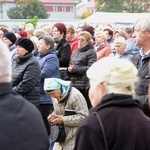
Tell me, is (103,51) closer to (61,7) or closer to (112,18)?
(112,18)

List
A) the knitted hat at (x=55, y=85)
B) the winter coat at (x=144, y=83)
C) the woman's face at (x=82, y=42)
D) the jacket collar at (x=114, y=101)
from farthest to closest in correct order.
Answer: the woman's face at (x=82, y=42), the knitted hat at (x=55, y=85), the winter coat at (x=144, y=83), the jacket collar at (x=114, y=101)

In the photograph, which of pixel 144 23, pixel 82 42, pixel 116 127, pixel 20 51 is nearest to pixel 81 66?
pixel 82 42

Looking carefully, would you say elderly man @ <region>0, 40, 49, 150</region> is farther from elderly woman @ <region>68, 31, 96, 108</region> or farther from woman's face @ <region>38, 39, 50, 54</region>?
elderly woman @ <region>68, 31, 96, 108</region>

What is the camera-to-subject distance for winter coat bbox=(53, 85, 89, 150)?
229 inches

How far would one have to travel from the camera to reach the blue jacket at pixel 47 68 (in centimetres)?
766

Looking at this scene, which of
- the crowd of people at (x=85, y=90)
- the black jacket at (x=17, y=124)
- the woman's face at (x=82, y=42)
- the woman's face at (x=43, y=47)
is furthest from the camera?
the woman's face at (x=82, y=42)

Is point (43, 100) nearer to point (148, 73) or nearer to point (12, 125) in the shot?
point (148, 73)

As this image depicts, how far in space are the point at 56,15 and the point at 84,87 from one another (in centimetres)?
9653

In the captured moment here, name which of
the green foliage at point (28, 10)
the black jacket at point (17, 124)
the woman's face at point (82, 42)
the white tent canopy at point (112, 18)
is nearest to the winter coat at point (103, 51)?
the woman's face at point (82, 42)

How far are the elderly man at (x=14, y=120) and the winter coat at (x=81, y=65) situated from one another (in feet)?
16.9

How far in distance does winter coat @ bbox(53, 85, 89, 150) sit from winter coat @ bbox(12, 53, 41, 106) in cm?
108

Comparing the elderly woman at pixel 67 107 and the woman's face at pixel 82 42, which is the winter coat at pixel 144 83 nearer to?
the elderly woman at pixel 67 107

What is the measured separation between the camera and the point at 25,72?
6957 millimetres

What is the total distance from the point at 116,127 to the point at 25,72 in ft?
12.9
